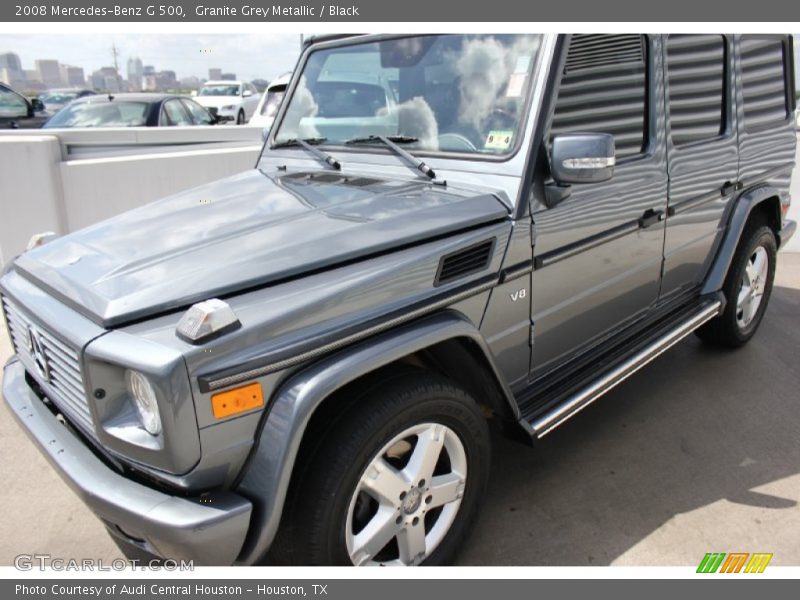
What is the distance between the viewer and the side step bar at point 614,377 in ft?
8.68

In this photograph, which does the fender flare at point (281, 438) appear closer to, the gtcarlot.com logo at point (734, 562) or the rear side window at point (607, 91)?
the rear side window at point (607, 91)

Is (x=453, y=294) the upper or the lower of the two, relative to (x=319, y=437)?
upper

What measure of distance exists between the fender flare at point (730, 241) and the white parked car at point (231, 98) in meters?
15.3

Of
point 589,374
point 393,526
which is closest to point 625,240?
point 589,374

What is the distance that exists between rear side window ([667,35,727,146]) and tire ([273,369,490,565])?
2.14 metres

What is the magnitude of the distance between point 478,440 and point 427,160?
1.24 m

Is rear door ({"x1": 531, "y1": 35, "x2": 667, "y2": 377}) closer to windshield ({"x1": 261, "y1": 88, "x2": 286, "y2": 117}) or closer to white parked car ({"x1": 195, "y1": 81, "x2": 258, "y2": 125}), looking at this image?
windshield ({"x1": 261, "y1": 88, "x2": 286, "y2": 117})

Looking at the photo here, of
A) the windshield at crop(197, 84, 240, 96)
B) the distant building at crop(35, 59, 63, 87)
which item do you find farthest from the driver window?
the windshield at crop(197, 84, 240, 96)

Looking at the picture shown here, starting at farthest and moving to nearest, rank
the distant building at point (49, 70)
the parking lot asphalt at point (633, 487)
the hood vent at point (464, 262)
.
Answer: the distant building at point (49, 70) → the parking lot asphalt at point (633, 487) → the hood vent at point (464, 262)

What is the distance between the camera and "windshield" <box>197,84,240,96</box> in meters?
20.7

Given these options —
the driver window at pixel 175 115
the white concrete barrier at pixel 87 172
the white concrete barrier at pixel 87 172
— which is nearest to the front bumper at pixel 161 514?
the white concrete barrier at pixel 87 172

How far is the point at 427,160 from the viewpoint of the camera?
2.83m

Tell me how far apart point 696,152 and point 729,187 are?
19.5 inches

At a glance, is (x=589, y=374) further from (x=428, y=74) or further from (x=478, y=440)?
(x=428, y=74)
